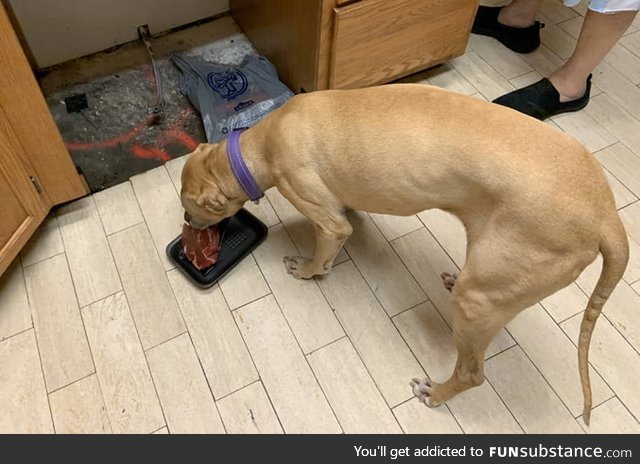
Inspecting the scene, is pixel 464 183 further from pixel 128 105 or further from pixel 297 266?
pixel 128 105

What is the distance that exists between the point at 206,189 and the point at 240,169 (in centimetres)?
13

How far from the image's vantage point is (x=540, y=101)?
2400 mm

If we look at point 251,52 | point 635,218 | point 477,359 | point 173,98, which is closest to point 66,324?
point 173,98

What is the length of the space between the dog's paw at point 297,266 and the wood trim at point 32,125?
31.3 inches

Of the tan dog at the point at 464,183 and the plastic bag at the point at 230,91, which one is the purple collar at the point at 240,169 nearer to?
the tan dog at the point at 464,183

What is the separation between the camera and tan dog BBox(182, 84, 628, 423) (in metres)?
1.21

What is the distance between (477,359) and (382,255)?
2.08 ft

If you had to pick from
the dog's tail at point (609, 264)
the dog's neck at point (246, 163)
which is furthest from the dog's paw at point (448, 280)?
the dog's neck at point (246, 163)

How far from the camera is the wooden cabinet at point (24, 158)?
154 cm

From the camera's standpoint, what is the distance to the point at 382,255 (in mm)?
1993

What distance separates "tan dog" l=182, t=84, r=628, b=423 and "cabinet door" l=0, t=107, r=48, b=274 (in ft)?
1.80

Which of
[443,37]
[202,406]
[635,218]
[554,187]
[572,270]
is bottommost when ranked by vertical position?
[202,406]

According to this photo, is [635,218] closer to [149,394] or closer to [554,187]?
[554,187]
